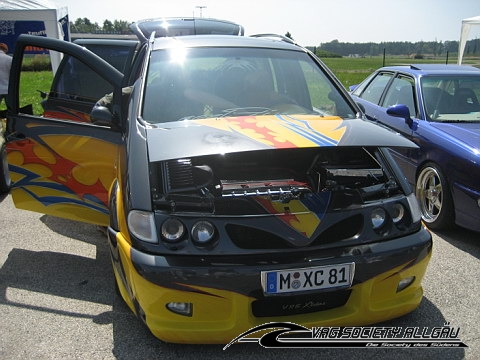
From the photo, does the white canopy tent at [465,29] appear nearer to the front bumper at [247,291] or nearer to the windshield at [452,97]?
the windshield at [452,97]

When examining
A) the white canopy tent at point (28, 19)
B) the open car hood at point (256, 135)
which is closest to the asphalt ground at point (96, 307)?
the open car hood at point (256, 135)

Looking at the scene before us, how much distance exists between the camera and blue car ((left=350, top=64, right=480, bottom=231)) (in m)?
4.08

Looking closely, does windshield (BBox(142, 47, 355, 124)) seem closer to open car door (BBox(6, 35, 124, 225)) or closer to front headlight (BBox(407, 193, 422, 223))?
open car door (BBox(6, 35, 124, 225))

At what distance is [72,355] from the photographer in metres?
2.58

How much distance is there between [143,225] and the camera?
2455 millimetres

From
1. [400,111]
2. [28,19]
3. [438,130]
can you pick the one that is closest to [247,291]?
[438,130]

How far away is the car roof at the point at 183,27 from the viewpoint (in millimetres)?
5722

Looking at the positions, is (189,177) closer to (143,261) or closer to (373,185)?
(143,261)

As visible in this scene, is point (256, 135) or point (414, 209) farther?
point (414, 209)

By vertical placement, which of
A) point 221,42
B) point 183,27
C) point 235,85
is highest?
point 183,27

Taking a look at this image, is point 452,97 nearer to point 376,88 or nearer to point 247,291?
point 376,88

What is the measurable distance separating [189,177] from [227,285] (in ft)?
2.41

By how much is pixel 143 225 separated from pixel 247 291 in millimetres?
622

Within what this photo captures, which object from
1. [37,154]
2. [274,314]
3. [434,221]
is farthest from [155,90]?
[434,221]
